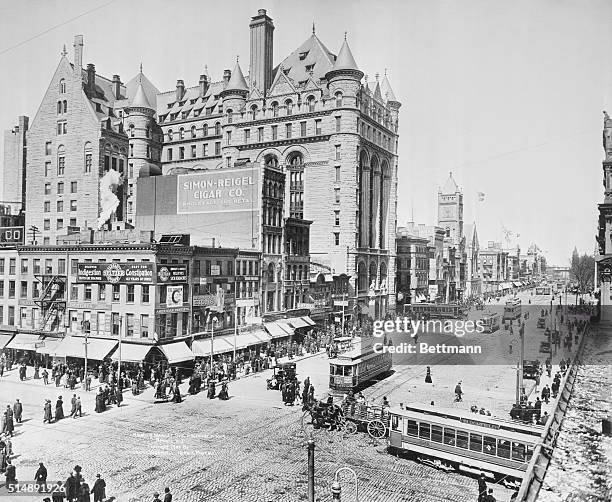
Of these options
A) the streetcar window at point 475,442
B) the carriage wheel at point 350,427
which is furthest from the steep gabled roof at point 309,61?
the streetcar window at point 475,442

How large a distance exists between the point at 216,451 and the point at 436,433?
9.61 meters

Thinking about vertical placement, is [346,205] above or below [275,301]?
above

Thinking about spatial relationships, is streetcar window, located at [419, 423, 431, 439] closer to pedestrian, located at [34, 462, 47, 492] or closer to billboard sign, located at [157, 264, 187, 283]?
pedestrian, located at [34, 462, 47, 492]

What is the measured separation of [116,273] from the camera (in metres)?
41.8

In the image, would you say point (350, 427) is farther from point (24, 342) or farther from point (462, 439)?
point (24, 342)

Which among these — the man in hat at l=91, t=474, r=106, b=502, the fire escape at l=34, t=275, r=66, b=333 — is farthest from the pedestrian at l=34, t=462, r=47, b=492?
the fire escape at l=34, t=275, r=66, b=333

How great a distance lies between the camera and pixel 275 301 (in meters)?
55.0

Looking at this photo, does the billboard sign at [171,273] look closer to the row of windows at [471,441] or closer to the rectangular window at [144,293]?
the rectangular window at [144,293]

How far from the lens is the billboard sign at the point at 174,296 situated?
136ft

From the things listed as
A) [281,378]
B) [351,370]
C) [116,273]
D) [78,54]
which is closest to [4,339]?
[116,273]

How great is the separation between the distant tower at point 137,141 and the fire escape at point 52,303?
3316 centimetres

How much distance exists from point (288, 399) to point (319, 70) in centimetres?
5685

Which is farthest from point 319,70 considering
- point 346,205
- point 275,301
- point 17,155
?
point 17,155

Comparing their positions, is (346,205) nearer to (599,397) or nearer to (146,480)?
(599,397)
